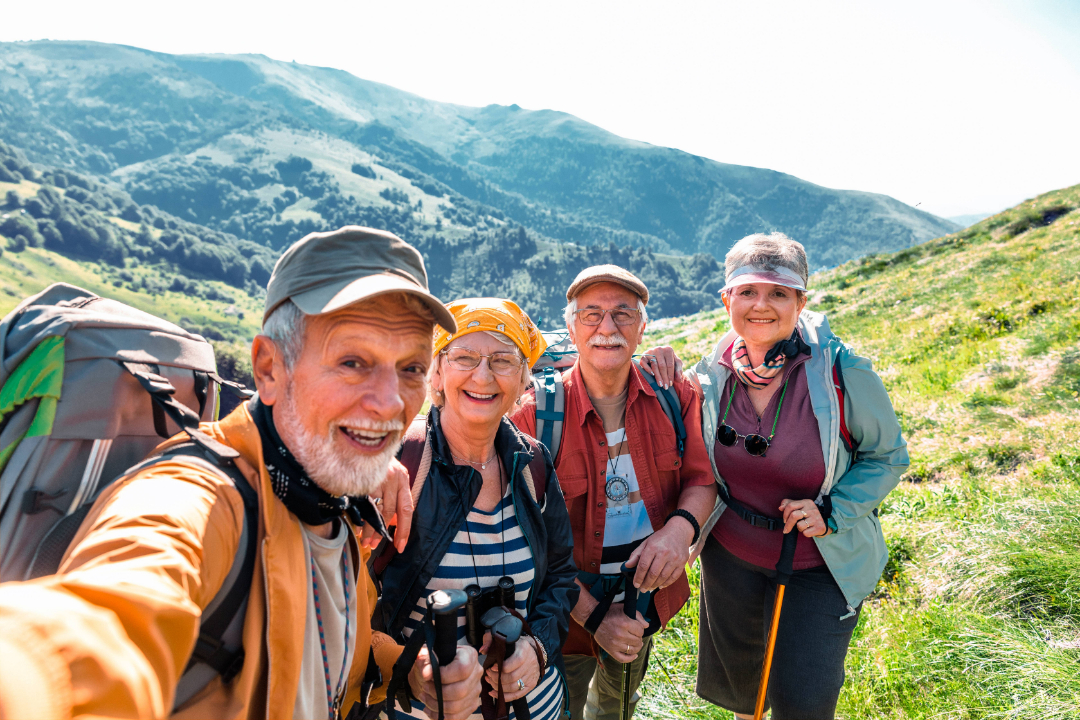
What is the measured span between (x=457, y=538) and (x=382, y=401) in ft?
2.96

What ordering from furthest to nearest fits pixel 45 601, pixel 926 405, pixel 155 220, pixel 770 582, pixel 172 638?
pixel 155 220 < pixel 926 405 < pixel 770 582 < pixel 172 638 < pixel 45 601

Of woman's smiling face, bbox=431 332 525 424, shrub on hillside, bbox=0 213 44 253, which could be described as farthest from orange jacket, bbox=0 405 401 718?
shrub on hillside, bbox=0 213 44 253

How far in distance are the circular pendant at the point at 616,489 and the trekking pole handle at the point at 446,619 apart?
128 centimetres

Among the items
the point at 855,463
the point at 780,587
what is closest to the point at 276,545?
the point at 780,587

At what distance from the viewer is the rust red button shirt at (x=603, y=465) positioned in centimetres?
292

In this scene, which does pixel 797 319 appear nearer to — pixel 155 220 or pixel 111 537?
pixel 111 537

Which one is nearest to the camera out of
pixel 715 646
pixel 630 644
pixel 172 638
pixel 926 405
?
pixel 172 638

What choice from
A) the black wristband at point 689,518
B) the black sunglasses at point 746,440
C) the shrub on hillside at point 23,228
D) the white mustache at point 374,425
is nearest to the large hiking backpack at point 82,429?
the white mustache at point 374,425

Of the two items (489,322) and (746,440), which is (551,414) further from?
(746,440)

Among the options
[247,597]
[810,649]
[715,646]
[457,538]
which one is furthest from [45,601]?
[715,646]

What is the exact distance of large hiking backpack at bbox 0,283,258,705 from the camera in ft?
4.31

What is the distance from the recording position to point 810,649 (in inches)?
111

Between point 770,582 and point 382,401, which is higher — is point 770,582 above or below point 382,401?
below

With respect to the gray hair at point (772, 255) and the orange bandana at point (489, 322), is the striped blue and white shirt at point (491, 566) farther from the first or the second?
the gray hair at point (772, 255)
